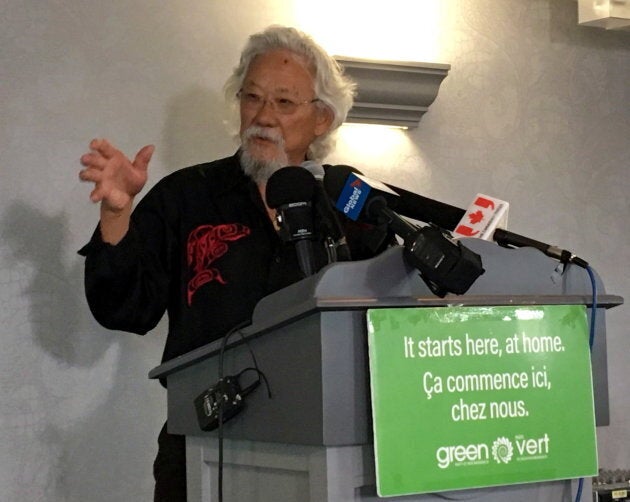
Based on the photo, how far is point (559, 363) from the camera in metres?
1.15

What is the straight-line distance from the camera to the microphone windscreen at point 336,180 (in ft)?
3.89

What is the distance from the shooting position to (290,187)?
49.8 inches

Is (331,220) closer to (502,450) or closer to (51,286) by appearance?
(502,450)

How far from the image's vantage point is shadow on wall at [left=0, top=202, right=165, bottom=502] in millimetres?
2365

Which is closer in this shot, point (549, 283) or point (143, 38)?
point (549, 283)

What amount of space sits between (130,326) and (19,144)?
0.72 meters

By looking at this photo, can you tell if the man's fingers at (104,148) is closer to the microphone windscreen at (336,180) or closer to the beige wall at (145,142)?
the microphone windscreen at (336,180)

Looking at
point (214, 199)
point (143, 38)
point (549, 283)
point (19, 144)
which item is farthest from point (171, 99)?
point (549, 283)

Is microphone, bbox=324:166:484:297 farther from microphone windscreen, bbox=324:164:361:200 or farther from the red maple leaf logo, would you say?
the red maple leaf logo

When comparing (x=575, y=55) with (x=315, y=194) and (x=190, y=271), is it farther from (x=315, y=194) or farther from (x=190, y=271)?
(x=315, y=194)

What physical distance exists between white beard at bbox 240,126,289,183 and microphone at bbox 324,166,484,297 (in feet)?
3.15

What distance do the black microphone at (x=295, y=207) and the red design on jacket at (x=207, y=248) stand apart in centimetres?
64

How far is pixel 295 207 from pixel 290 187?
30 mm

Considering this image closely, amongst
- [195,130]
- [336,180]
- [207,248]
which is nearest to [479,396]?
[336,180]
